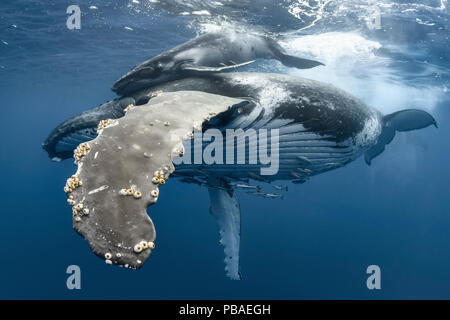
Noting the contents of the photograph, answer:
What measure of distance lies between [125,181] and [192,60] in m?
3.33

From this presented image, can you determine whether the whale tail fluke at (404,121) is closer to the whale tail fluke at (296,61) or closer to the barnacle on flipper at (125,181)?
the whale tail fluke at (296,61)

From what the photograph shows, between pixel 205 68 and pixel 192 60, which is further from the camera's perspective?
pixel 192 60

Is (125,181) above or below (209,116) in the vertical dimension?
below

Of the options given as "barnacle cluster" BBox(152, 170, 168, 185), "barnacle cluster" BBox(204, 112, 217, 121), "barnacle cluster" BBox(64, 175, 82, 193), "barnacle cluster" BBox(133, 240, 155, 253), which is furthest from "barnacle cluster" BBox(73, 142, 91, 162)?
"barnacle cluster" BBox(204, 112, 217, 121)

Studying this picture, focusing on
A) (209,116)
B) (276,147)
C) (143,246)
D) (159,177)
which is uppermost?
(276,147)

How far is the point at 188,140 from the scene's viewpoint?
106 inches

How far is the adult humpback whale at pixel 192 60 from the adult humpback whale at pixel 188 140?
A: 195 millimetres

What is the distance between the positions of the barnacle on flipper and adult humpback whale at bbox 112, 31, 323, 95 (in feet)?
7.43

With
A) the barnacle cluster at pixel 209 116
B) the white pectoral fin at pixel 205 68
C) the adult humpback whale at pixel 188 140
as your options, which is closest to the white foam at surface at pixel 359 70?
the adult humpback whale at pixel 188 140

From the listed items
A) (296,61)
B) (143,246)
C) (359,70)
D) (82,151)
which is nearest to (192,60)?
(296,61)

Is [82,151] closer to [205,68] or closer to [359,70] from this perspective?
[205,68]

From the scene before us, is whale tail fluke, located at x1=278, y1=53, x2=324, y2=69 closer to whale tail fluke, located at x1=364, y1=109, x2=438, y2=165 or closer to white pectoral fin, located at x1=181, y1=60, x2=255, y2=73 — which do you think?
whale tail fluke, located at x1=364, y1=109, x2=438, y2=165

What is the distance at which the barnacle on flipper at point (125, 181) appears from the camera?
2018 millimetres
